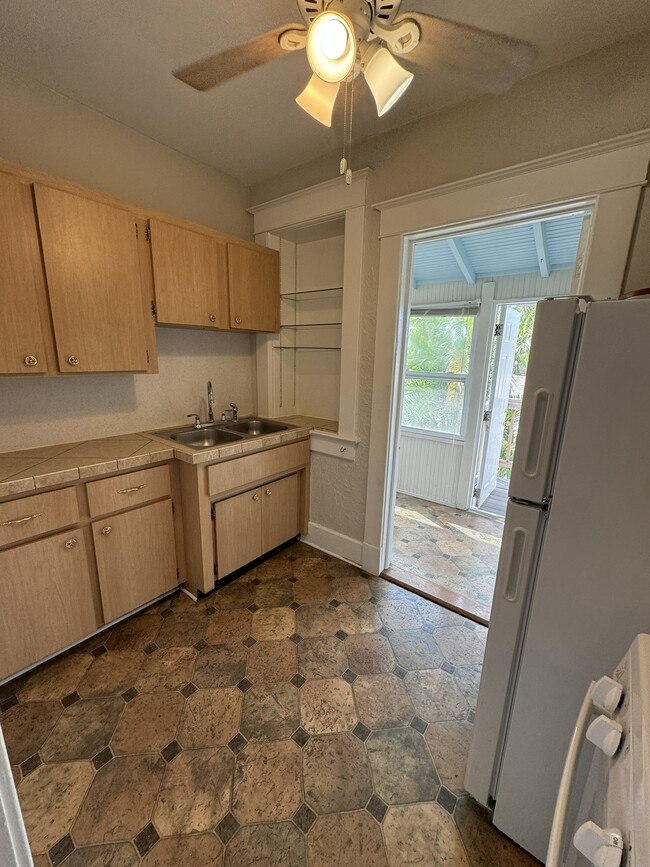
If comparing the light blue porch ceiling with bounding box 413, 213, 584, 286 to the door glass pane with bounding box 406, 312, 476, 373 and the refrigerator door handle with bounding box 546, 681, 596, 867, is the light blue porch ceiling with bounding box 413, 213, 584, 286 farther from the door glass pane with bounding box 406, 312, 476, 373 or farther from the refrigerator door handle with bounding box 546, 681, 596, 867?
the refrigerator door handle with bounding box 546, 681, 596, 867

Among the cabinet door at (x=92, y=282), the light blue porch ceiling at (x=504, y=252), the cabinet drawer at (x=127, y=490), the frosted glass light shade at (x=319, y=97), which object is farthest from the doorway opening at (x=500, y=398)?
the cabinet door at (x=92, y=282)

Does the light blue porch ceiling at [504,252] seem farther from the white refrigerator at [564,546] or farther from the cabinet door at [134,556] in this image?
the cabinet door at [134,556]

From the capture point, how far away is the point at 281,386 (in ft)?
9.27

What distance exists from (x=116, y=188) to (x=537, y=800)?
318cm

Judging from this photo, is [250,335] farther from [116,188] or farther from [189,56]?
[189,56]

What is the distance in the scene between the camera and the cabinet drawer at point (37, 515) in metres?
1.41

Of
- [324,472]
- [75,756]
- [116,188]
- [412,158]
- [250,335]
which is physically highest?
[412,158]

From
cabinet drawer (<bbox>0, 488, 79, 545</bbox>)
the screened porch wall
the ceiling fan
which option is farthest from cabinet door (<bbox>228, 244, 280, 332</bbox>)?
cabinet drawer (<bbox>0, 488, 79, 545</bbox>)

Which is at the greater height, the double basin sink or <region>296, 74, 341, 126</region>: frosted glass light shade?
<region>296, 74, 341, 126</region>: frosted glass light shade

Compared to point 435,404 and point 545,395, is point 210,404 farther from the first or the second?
point 435,404

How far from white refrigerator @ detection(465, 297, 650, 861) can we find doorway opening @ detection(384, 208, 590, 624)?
113 cm

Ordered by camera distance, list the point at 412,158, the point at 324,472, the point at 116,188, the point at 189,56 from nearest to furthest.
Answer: the point at 189,56
the point at 412,158
the point at 116,188
the point at 324,472

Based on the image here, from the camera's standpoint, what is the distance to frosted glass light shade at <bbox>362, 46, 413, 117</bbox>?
1083 mm

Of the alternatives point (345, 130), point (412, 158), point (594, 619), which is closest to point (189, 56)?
point (345, 130)
